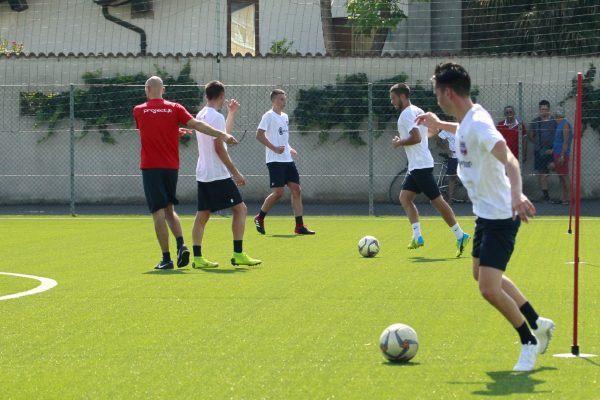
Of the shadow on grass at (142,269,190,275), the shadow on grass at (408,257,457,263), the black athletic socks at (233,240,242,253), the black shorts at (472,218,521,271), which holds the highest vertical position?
the black shorts at (472,218,521,271)

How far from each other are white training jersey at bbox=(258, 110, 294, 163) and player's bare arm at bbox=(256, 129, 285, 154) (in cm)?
16

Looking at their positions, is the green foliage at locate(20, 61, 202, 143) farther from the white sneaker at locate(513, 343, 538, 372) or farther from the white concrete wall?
the white sneaker at locate(513, 343, 538, 372)

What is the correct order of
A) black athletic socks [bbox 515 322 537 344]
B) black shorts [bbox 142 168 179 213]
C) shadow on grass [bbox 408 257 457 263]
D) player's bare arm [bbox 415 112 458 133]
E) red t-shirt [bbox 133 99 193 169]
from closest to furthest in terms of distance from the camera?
black athletic socks [bbox 515 322 537 344], player's bare arm [bbox 415 112 458 133], red t-shirt [bbox 133 99 193 169], black shorts [bbox 142 168 179 213], shadow on grass [bbox 408 257 457 263]

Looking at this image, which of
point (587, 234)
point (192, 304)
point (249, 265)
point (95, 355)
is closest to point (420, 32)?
point (587, 234)

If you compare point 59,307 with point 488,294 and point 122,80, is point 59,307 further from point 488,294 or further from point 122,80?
point 122,80

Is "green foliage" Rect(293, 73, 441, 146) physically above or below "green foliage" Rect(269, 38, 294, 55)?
below

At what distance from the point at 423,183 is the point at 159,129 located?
3.67 m

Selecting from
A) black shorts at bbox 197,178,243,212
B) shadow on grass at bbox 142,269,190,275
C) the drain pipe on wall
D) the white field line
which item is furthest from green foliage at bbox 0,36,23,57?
the white field line

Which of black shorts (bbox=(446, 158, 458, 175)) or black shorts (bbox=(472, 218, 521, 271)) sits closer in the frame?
black shorts (bbox=(472, 218, 521, 271))

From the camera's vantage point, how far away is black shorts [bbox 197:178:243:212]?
13.6 meters

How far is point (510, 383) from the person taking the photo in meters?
6.85

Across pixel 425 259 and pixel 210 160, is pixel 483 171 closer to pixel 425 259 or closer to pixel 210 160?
pixel 210 160

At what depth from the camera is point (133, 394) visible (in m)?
6.67

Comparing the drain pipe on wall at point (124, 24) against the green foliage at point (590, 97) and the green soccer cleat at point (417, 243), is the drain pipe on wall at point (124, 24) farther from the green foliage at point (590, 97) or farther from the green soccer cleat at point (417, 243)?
the green soccer cleat at point (417, 243)
